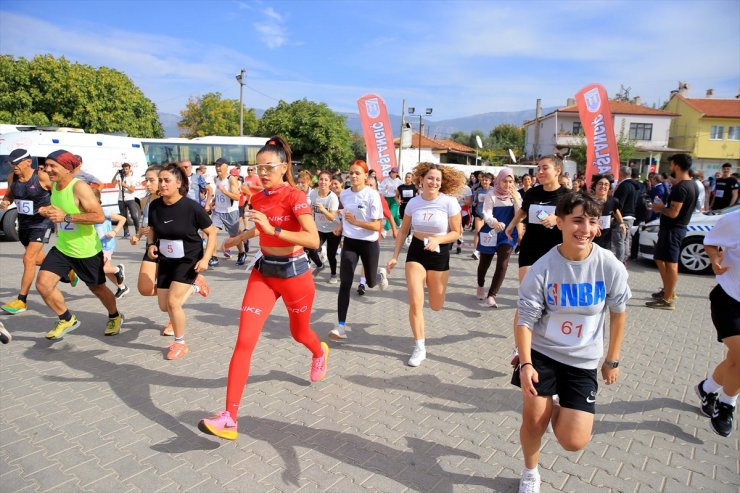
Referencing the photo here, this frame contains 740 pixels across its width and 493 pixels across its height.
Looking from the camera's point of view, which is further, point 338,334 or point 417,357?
point 338,334

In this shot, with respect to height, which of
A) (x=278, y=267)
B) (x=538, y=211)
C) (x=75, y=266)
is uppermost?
(x=538, y=211)

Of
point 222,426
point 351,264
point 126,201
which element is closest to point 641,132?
point 126,201

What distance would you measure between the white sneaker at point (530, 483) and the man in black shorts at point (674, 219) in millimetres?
5187

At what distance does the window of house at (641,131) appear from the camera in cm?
5144

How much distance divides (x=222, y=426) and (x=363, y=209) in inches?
130

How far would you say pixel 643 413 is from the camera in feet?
12.6

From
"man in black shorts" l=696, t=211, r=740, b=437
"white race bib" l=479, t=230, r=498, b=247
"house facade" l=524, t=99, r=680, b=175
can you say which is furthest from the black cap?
"house facade" l=524, t=99, r=680, b=175

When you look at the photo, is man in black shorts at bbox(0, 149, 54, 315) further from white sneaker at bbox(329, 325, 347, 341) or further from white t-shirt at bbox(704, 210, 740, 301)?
white t-shirt at bbox(704, 210, 740, 301)

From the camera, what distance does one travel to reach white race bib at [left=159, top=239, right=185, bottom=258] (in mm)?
4637

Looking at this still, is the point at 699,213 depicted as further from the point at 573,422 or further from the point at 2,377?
the point at 2,377

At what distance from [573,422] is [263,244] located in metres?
2.37

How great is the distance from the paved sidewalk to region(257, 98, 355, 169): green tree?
120 feet

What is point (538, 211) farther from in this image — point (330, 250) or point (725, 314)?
point (330, 250)

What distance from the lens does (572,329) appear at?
8.67 ft
